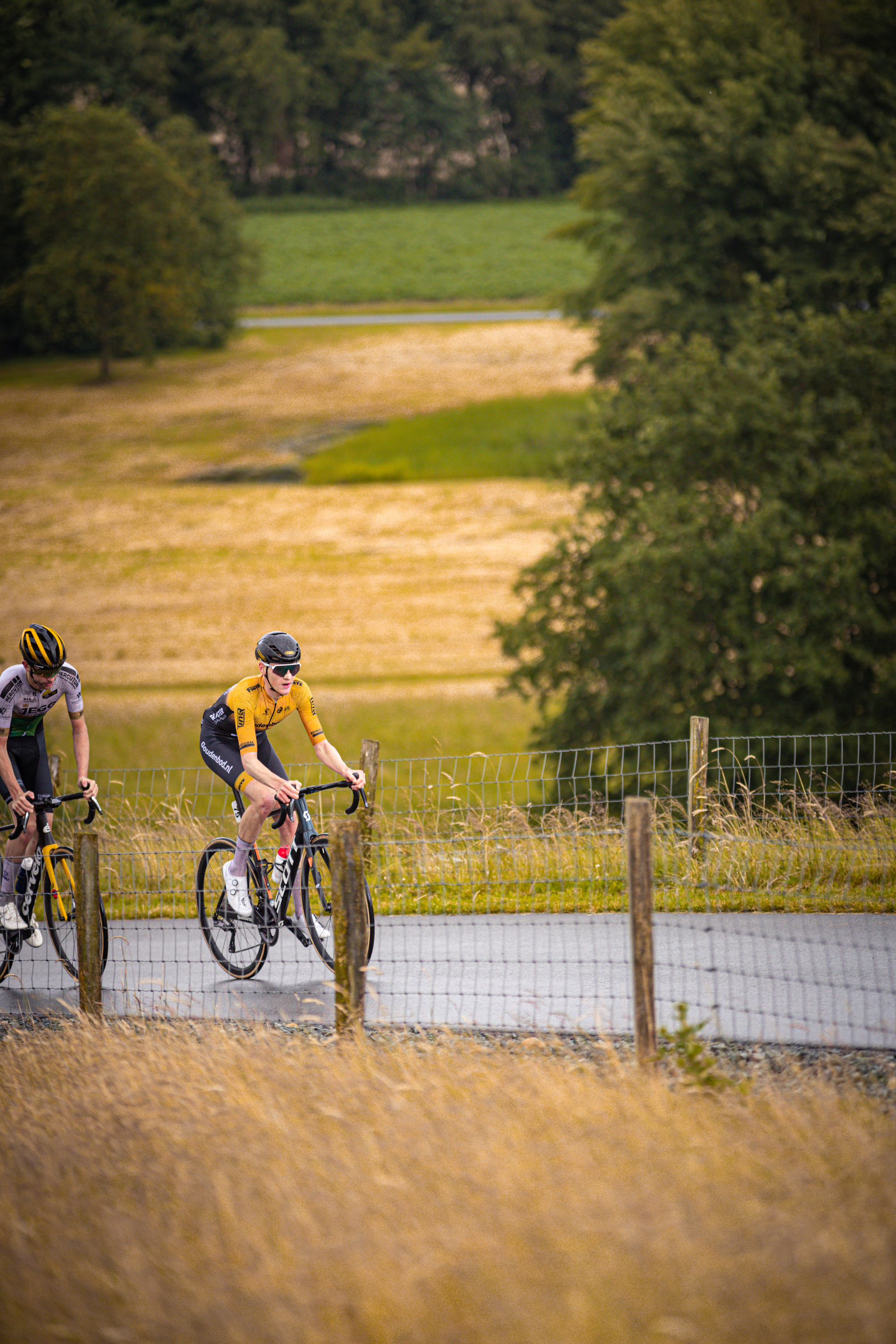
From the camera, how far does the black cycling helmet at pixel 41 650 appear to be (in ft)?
22.6

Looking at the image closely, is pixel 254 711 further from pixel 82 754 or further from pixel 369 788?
pixel 369 788

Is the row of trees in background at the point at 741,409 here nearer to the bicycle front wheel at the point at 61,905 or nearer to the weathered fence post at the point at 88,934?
the bicycle front wheel at the point at 61,905

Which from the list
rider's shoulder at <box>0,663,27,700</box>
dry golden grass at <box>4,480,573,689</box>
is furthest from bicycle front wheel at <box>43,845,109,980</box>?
dry golden grass at <box>4,480,573,689</box>

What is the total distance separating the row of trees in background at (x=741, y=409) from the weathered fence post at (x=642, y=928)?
1156 centimetres

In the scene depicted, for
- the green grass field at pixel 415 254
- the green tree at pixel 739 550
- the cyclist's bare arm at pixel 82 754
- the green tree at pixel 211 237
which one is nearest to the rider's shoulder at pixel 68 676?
the cyclist's bare arm at pixel 82 754

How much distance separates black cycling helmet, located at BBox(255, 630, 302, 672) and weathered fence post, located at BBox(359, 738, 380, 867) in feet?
7.18

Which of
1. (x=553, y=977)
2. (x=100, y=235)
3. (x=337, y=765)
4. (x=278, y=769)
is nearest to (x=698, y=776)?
(x=553, y=977)

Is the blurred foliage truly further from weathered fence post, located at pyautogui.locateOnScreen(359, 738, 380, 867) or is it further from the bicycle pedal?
the bicycle pedal

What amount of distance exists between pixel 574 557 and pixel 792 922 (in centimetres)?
1198

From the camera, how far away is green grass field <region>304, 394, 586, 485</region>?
43688 millimetres

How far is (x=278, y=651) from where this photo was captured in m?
6.65

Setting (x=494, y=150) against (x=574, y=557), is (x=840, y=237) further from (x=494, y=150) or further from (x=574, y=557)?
(x=494, y=150)

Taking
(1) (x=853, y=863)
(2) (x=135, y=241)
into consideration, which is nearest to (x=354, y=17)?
(2) (x=135, y=241)

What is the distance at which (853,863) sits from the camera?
8445mm
